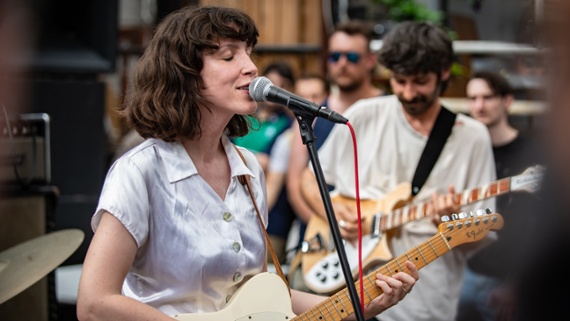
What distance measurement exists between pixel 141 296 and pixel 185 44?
0.75 m

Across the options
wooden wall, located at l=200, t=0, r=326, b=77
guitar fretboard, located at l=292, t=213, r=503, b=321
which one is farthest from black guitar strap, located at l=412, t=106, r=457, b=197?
wooden wall, located at l=200, t=0, r=326, b=77

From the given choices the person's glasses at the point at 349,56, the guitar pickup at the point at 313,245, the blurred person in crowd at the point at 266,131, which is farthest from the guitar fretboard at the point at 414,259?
the blurred person in crowd at the point at 266,131

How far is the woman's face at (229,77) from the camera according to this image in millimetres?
2658

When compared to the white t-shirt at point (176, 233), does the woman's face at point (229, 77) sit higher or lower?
higher

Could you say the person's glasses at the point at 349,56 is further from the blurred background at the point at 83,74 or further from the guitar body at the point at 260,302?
the guitar body at the point at 260,302

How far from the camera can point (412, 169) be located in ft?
13.0

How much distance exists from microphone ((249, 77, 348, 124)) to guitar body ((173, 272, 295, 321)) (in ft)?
1.89

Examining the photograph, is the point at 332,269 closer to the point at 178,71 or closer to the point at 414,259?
the point at 414,259

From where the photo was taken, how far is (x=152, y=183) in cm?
259

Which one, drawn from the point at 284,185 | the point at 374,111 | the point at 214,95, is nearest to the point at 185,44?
the point at 214,95

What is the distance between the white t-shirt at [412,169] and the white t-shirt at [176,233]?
132 cm

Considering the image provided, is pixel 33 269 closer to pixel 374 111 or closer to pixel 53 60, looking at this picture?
pixel 374 111

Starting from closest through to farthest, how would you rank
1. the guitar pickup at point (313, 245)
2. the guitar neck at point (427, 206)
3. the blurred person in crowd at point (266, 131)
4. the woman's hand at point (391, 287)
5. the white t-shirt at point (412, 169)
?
the woman's hand at point (391, 287)
the guitar neck at point (427, 206)
the white t-shirt at point (412, 169)
the guitar pickup at point (313, 245)
the blurred person in crowd at point (266, 131)

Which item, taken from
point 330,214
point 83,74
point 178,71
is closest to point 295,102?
point 330,214
